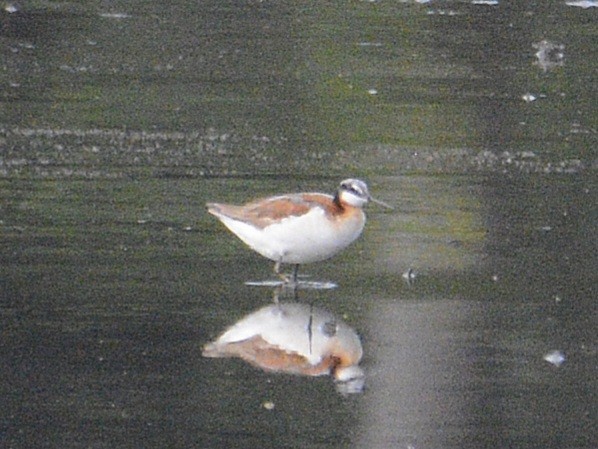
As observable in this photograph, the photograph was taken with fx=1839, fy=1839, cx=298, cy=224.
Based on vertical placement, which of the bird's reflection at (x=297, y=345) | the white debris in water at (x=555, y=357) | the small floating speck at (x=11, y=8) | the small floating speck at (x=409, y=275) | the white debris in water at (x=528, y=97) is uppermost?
the small floating speck at (x=11, y=8)

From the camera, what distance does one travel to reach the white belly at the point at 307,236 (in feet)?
30.1

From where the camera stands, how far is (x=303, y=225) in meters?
9.20

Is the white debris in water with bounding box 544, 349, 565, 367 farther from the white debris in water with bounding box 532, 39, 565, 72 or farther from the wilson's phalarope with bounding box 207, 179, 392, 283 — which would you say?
the white debris in water with bounding box 532, 39, 565, 72

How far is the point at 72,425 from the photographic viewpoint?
22.5 ft

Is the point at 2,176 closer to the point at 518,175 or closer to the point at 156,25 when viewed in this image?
the point at 518,175

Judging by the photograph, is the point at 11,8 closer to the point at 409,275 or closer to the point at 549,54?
the point at 549,54

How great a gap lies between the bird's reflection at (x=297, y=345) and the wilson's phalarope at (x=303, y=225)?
0.60 meters

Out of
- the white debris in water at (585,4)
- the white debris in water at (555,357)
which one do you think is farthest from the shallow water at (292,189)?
the white debris in water at (585,4)

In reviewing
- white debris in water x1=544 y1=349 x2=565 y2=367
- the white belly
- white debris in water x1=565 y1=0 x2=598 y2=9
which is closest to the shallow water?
white debris in water x1=544 y1=349 x2=565 y2=367

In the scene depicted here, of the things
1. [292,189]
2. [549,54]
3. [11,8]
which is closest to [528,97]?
[549,54]

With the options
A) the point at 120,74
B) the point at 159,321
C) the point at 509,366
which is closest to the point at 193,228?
the point at 159,321

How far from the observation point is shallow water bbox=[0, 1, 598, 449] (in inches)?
283

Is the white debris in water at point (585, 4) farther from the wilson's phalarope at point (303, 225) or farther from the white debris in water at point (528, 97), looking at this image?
the wilson's phalarope at point (303, 225)

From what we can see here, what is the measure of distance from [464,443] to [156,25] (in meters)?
11.7
